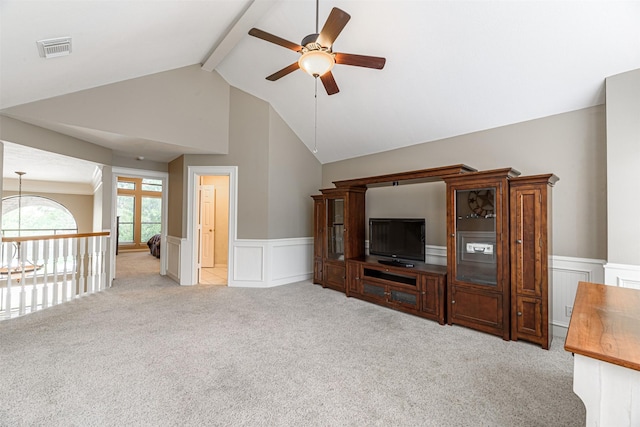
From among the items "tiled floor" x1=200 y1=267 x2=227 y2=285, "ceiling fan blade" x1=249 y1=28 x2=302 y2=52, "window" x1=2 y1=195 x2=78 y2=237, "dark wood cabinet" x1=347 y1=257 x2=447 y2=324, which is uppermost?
"ceiling fan blade" x1=249 y1=28 x2=302 y2=52

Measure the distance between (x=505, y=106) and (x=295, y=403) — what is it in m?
3.69

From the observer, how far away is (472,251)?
10.6 ft

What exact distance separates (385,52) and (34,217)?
10.6 metres

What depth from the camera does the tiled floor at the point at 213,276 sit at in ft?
17.7

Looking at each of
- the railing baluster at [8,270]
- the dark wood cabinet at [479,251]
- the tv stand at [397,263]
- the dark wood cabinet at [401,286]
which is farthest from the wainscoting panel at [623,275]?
the railing baluster at [8,270]

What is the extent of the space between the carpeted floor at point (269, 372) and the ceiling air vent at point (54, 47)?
8.93 feet

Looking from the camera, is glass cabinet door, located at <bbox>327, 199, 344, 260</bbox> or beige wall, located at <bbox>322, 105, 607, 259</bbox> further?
glass cabinet door, located at <bbox>327, 199, 344, 260</bbox>

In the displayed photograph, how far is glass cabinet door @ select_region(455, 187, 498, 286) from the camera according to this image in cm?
308

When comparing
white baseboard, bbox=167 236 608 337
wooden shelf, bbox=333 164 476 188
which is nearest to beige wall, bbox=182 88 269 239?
white baseboard, bbox=167 236 608 337

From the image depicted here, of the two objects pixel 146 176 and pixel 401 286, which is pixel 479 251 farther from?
pixel 146 176

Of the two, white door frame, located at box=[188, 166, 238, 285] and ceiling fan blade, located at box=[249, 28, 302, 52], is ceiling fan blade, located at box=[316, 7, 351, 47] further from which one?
white door frame, located at box=[188, 166, 238, 285]

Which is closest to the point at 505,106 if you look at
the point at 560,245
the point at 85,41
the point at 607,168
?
the point at 607,168

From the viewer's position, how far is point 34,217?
27.4 feet

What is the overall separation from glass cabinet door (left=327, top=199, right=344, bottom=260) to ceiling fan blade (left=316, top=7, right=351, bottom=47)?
2693 millimetres
